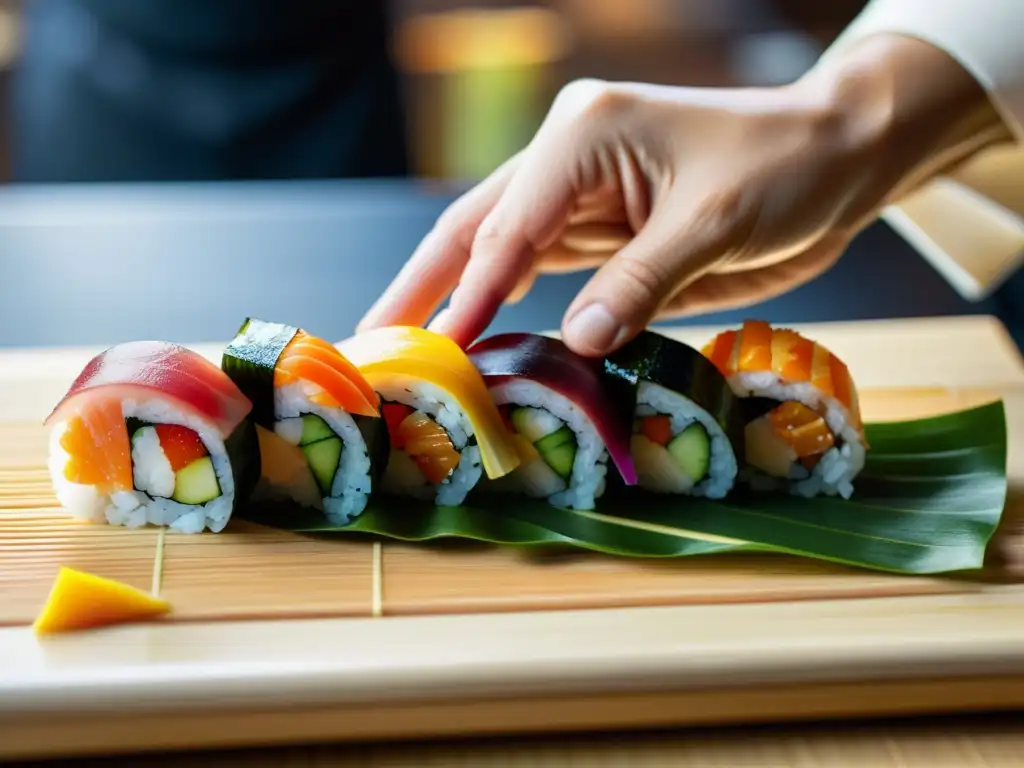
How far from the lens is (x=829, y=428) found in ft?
6.13

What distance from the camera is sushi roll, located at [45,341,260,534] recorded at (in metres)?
1.65

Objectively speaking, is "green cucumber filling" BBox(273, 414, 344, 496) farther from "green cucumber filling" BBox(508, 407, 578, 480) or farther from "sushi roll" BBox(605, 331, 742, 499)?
"sushi roll" BBox(605, 331, 742, 499)

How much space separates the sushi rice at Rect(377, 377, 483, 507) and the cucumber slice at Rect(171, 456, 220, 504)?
0.28 meters

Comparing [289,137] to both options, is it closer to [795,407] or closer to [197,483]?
[197,483]

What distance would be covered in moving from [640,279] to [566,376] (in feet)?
0.64

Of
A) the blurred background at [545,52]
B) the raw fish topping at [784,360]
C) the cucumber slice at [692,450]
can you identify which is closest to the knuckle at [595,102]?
the raw fish topping at [784,360]

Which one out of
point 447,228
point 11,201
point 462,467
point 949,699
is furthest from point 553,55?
point 949,699

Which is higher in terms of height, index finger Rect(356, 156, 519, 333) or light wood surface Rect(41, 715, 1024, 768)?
index finger Rect(356, 156, 519, 333)

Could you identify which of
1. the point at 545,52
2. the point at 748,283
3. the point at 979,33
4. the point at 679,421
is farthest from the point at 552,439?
the point at 545,52

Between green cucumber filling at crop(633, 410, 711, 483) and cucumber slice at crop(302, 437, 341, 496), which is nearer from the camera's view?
cucumber slice at crop(302, 437, 341, 496)

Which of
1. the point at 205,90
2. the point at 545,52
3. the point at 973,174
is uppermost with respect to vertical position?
the point at 545,52

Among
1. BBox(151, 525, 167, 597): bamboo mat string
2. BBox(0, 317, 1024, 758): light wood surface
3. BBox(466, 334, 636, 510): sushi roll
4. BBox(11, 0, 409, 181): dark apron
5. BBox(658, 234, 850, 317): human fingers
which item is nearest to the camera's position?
BBox(0, 317, 1024, 758): light wood surface

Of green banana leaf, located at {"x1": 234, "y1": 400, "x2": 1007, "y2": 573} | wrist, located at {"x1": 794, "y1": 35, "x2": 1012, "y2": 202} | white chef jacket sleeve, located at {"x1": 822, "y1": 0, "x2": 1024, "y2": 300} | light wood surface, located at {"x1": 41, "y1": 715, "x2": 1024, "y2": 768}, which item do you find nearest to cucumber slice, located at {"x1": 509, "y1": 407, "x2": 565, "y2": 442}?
green banana leaf, located at {"x1": 234, "y1": 400, "x2": 1007, "y2": 573}

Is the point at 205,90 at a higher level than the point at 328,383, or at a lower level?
higher
